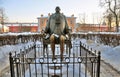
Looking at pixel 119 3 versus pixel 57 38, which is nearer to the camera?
pixel 57 38

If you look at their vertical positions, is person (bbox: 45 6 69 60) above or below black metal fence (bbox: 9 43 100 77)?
above

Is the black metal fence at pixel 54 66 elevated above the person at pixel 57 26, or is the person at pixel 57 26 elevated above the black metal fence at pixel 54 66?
the person at pixel 57 26

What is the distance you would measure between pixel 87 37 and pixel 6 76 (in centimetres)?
1926

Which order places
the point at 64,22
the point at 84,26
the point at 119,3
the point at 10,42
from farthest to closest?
the point at 84,26, the point at 119,3, the point at 10,42, the point at 64,22

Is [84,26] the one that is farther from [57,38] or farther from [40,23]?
[57,38]

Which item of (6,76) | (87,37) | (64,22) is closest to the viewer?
(6,76)

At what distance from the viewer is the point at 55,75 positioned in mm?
5918

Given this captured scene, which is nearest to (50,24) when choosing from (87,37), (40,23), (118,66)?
(118,66)

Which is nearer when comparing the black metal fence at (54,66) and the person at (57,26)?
the black metal fence at (54,66)

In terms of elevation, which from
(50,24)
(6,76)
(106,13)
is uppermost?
(106,13)

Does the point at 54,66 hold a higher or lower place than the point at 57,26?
lower

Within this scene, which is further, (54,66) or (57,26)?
(57,26)

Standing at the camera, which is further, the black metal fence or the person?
the person

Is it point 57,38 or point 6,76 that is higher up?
point 57,38
